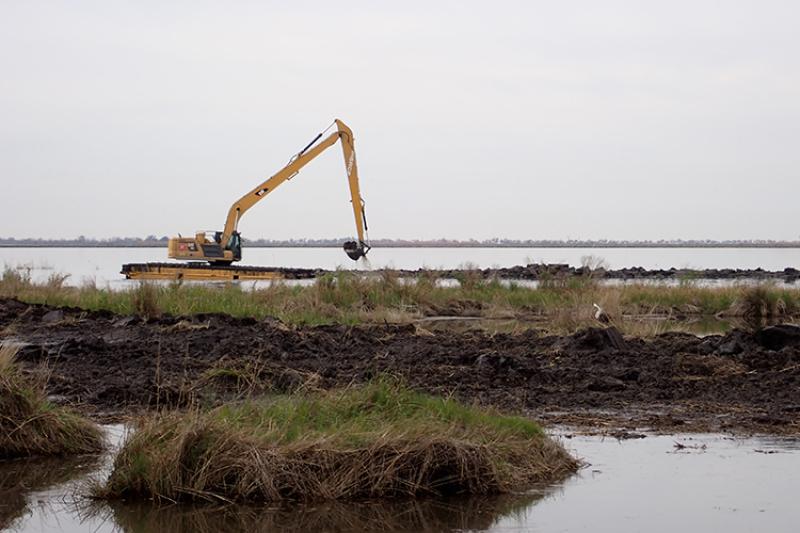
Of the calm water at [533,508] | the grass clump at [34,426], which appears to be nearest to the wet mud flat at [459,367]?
the grass clump at [34,426]

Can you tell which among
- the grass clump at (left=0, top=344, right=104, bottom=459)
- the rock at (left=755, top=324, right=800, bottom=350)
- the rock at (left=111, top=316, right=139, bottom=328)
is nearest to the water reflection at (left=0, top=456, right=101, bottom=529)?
the grass clump at (left=0, top=344, right=104, bottom=459)

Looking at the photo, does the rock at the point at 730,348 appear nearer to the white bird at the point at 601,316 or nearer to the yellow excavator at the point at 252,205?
the white bird at the point at 601,316

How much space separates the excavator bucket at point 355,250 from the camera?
43.8 meters

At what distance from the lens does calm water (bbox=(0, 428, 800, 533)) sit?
7762mm

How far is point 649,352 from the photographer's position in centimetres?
1655

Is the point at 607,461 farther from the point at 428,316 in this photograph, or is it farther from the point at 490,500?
the point at 428,316

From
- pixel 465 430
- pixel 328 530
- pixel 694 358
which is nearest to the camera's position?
pixel 328 530

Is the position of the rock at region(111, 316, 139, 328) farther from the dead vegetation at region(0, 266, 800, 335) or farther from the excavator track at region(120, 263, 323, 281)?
the excavator track at region(120, 263, 323, 281)

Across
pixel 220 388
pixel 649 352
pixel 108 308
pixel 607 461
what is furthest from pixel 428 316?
pixel 607 461

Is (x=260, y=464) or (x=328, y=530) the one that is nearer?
(x=328, y=530)

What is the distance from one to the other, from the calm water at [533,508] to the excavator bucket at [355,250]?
34.1m

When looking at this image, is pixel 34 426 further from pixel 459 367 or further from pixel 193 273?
pixel 193 273

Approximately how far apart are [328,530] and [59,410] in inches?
148

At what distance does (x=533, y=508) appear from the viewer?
27.1ft
